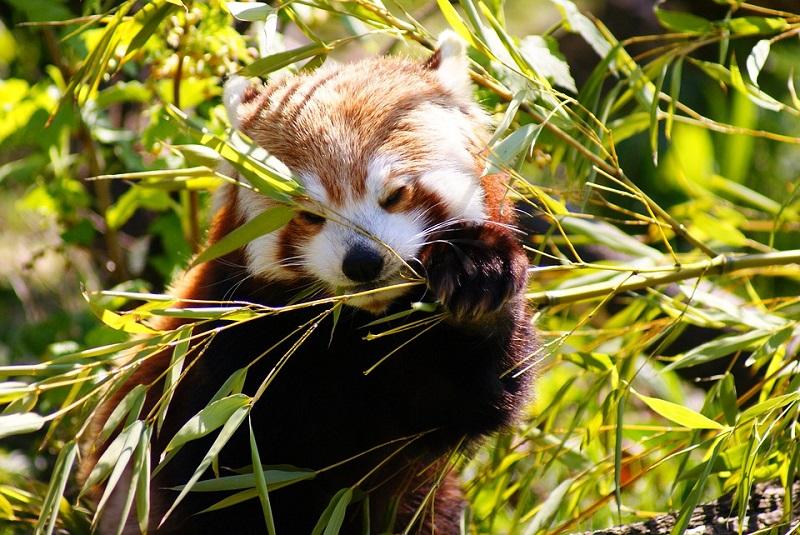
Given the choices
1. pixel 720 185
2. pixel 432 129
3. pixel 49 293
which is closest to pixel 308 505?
pixel 432 129

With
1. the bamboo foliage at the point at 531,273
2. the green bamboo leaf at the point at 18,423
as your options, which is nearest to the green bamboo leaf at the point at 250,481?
the bamboo foliage at the point at 531,273

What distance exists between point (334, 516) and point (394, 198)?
0.75m

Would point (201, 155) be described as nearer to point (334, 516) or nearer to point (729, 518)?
point (334, 516)

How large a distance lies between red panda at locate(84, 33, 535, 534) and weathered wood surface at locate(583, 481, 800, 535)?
0.43m

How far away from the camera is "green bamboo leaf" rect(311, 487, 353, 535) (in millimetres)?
2125

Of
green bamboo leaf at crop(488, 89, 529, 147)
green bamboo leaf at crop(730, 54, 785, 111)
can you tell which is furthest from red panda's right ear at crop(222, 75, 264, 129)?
green bamboo leaf at crop(730, 54, 785, 111)

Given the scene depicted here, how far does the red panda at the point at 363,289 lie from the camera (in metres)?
2.33

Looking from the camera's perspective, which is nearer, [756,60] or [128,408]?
[128,408]

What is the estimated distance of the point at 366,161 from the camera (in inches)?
95.4

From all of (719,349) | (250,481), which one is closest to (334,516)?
(250,481)

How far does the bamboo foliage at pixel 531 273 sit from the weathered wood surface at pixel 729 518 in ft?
0.21

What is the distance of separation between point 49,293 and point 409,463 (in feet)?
8.20

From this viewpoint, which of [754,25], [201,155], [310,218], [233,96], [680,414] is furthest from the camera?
[233,96]

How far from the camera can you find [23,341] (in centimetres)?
362
